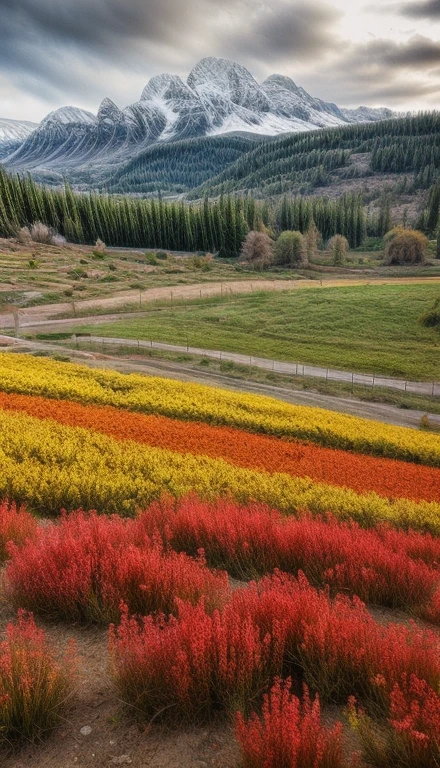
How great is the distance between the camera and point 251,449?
57.4 feet

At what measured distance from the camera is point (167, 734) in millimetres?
3818

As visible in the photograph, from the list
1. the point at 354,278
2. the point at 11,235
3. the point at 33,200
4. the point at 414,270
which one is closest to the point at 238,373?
the point at 354,278

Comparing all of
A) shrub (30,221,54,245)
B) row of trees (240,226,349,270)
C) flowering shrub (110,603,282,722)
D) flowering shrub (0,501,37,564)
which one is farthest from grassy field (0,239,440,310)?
flowering shrub (110,603,282,722)

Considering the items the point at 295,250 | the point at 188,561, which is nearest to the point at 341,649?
the point at 188,561

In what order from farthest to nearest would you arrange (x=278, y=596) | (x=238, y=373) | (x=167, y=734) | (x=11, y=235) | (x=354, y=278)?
(x=11, y=235) → (x=354, y=278) → (x=238, y=373) → (x=278, y=596) → (x=167, y=734)

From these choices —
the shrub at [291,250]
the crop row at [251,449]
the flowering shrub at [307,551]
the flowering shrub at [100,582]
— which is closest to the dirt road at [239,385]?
the crop row at [251,449]

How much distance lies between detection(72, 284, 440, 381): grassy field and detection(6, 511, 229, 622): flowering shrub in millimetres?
41223

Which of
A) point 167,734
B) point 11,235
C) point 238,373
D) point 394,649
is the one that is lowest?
point 238,373

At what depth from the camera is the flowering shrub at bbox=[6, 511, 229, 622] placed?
17.2 feet

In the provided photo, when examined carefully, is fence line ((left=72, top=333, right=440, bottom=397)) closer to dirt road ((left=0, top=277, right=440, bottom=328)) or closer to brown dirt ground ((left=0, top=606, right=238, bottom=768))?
dirt road ((left=0, top=277, right=440, bottom=328))

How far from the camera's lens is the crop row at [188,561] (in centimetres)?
531

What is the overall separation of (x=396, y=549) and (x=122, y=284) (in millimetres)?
83817

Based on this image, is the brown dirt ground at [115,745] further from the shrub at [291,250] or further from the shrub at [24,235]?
the shrub at [24,235]

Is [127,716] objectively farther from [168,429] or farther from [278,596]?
[168,429]
